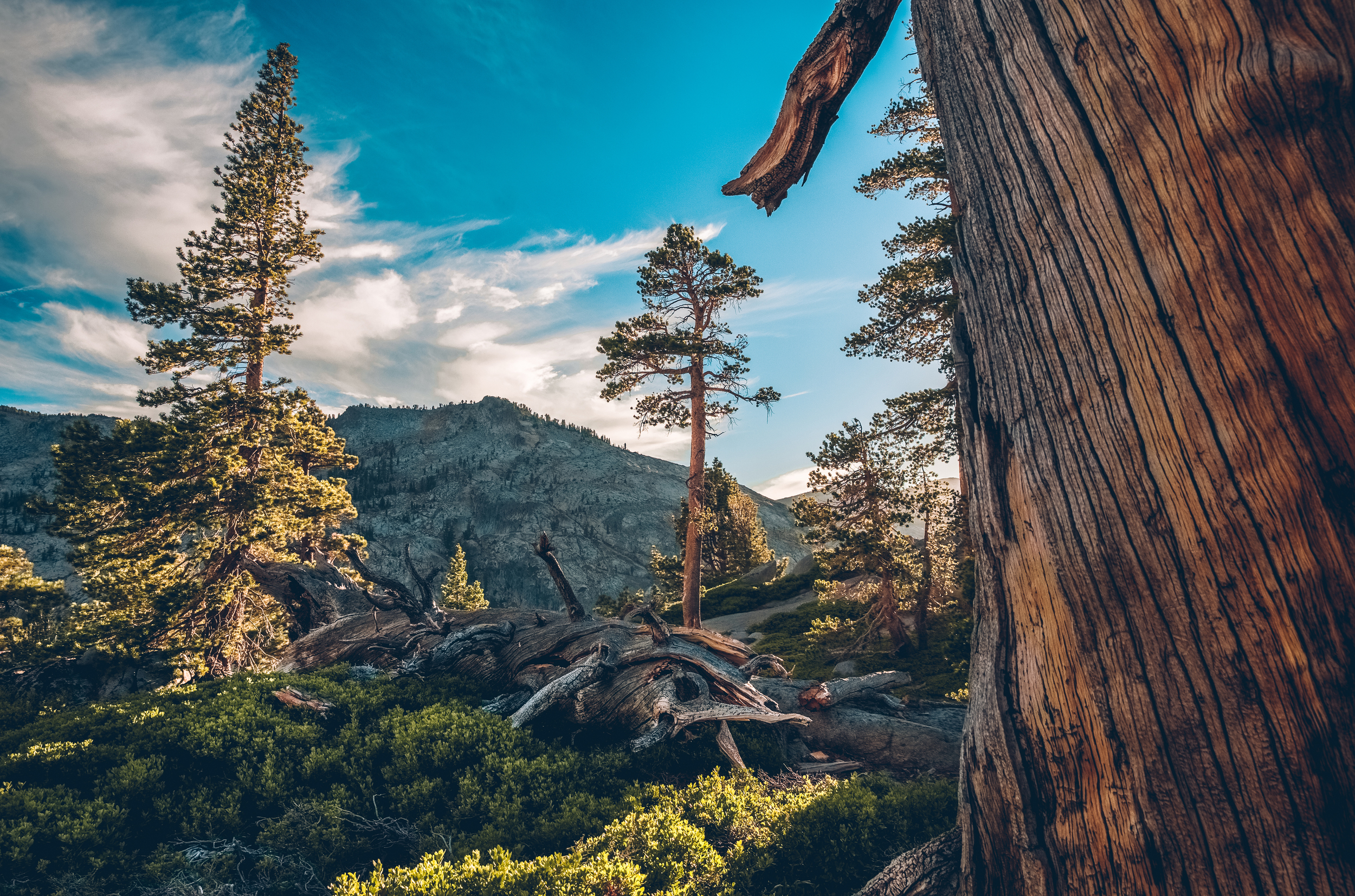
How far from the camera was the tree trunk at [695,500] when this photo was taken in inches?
663

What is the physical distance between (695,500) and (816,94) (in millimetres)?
14649

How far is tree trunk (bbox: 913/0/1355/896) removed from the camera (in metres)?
1.55

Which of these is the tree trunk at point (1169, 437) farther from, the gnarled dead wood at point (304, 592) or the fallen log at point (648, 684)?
the gnarled dead wood at point (304, 592)

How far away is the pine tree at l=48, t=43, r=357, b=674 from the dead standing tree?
16.4 m

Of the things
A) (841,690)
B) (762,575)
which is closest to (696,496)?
(841,690)

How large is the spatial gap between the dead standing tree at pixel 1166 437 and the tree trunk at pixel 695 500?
47.4 ft

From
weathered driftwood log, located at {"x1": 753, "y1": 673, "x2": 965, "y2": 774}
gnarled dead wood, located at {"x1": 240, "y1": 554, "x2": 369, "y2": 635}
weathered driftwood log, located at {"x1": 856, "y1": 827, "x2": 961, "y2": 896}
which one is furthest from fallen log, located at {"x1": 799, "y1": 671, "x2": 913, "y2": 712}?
gnarled dead wood, located at {"x1": 240, "y1": 554, "x2": 369, "y2": 635}

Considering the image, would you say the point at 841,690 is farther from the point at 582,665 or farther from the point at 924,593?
the point at 924,593

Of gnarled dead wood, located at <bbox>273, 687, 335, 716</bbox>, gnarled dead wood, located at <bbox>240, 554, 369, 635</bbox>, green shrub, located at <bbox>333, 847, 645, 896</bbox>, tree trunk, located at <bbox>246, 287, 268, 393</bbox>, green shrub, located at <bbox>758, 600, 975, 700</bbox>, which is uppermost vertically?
tree trunk, located at <bbox>246, 287, 268, 393</bbox>

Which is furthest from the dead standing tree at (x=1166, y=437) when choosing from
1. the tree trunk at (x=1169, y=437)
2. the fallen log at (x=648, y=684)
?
the fallen log at (x=648, y=684)

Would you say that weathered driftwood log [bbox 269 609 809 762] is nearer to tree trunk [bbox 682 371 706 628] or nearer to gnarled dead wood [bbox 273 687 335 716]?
gnarled dead wood [bbox 273 687 335 716]

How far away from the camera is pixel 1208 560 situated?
167 cm

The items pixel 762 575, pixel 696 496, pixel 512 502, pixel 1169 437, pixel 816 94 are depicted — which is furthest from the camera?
pixel 512 502

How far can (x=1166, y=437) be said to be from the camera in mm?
1735
